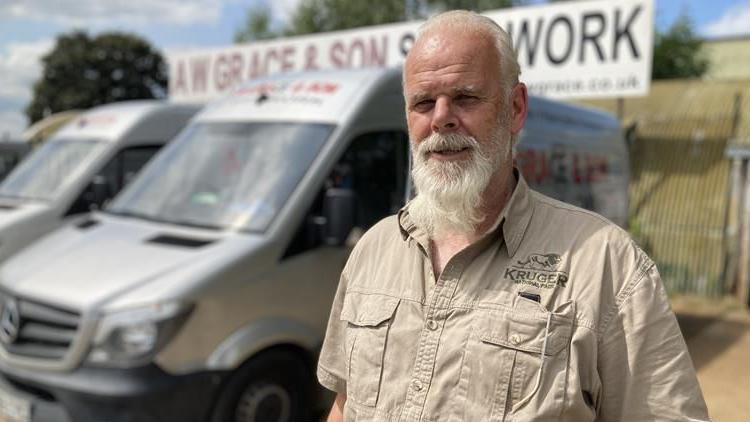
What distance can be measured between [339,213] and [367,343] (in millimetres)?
2019

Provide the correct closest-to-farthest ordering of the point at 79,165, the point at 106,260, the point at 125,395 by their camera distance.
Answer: the point at 125,395 < the point at 106,260 < the point at 79,165

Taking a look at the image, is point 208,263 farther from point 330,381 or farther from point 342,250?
point 330,381

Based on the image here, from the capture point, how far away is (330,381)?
1.96 metres

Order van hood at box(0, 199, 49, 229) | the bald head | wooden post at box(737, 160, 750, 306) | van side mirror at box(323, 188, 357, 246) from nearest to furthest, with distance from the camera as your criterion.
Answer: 1. the bald head
2. van side mirror at box(323, 188, 357, 246)
3. van hood at box(0, 199, 49, 229)
4. wooden post at box(737, 160, 750, 306)

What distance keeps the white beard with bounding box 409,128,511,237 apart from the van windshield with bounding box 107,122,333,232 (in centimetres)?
224

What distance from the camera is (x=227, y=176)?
14.0 ft

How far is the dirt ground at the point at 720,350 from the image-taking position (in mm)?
5289

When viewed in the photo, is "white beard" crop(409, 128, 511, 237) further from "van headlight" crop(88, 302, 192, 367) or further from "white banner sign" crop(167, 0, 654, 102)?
"white banner sign" crop(167, 0, 654, 102)

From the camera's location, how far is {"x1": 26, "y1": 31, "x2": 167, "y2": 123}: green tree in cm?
3372

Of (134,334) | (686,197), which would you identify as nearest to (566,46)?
(686,197)

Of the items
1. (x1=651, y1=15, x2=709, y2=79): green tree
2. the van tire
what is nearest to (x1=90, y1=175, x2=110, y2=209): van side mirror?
the van tire

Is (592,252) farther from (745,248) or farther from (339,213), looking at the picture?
(745,248)

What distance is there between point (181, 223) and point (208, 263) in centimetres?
71

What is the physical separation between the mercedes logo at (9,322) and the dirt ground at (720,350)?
4.21 m
